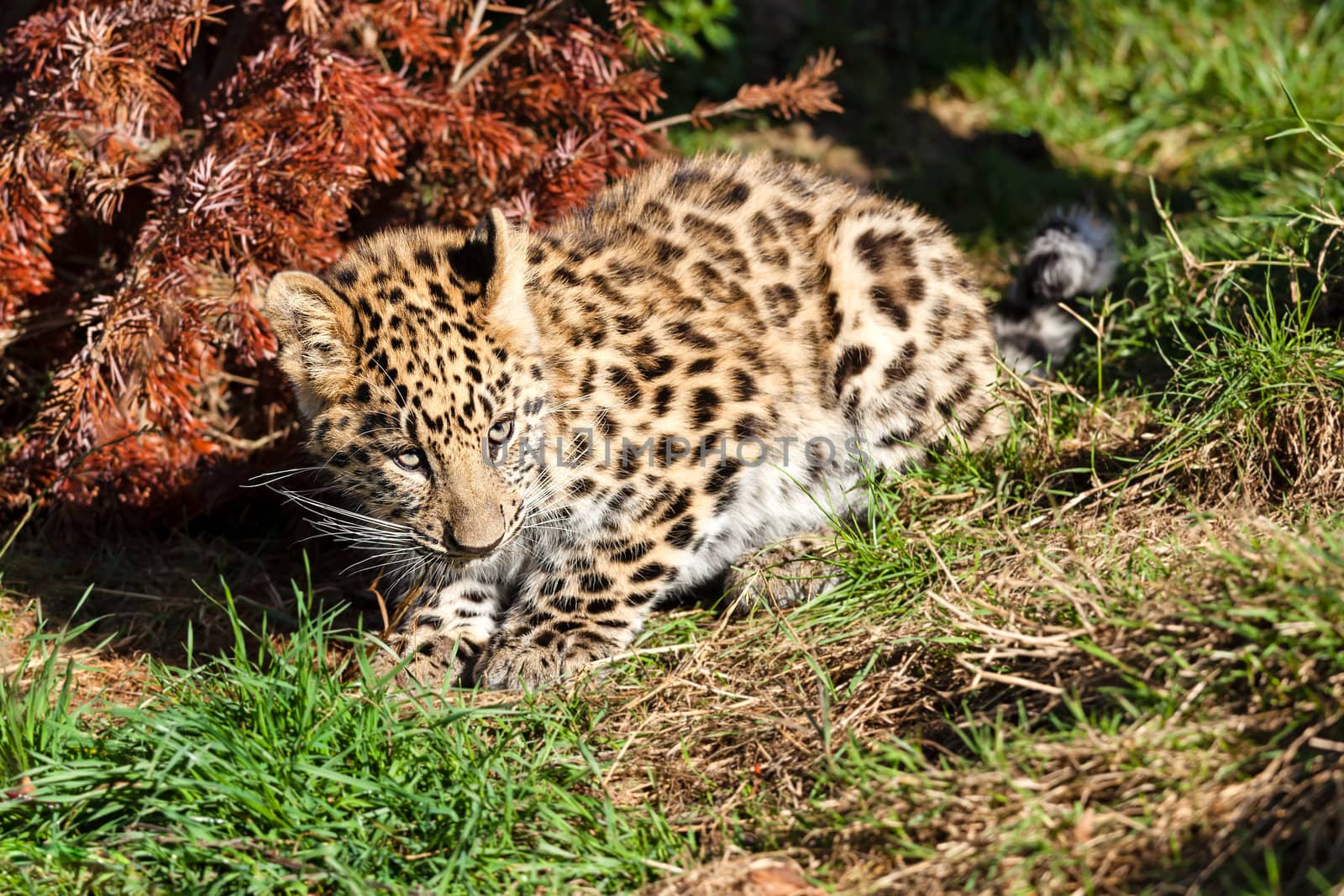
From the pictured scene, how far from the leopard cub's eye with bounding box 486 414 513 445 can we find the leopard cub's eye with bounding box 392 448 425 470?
0.23 meters

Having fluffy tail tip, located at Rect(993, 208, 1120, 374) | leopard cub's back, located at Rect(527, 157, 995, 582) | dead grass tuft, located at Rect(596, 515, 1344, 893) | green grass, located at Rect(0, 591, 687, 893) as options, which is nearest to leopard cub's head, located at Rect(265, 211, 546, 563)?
leopard cub's back, located at Rect(527, 157, 995, 582)

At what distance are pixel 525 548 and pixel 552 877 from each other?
160 centimetres

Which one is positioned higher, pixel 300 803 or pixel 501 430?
pixel 501 430

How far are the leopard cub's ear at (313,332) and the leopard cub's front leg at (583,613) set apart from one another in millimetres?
1049

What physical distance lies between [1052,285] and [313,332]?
3.01 m

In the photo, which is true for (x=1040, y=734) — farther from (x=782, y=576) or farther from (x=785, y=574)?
(x=785, y=574)

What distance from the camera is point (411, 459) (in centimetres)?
397

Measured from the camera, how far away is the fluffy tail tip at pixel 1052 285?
5.05 metres

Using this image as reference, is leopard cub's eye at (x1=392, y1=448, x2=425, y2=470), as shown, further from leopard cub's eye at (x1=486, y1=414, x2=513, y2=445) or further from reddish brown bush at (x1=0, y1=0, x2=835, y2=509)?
reddish brown bush at (x1=0, y1=0, x2=835, y2=509)

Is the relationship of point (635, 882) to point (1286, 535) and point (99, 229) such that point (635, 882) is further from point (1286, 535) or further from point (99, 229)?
point (99, 229)

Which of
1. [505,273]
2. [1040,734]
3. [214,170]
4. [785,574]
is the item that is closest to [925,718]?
[1040,734]

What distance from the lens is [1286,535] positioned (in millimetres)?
3256

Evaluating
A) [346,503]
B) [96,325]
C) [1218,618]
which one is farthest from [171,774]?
[1218,618]

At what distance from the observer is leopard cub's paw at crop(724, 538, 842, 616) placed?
438cm
